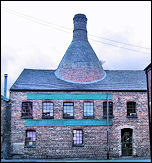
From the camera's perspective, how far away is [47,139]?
22.2 m

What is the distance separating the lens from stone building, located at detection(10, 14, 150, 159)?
72.8 feet

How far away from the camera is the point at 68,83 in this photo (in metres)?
24.4

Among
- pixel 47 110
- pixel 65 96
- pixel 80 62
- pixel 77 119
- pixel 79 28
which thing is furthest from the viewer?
pixel 79 28

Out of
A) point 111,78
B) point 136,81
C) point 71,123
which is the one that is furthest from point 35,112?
point 136,81

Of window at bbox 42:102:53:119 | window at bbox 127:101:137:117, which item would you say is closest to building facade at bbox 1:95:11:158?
window at bbox 42:102:53:119

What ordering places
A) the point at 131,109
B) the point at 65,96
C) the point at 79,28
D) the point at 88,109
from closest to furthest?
the point at 65,96 < the point at 88,109 < the point at 131,109 < the point at 79,28

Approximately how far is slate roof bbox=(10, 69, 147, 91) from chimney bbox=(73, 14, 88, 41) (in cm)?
529

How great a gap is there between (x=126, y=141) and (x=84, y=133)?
414cm

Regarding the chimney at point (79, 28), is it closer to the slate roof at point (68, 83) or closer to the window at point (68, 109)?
the slate roof at point (68, 83)

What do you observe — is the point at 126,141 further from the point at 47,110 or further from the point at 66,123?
the point at 47,110

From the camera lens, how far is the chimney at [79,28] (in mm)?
28812

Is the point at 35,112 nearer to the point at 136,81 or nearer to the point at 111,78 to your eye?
the point at 111,78

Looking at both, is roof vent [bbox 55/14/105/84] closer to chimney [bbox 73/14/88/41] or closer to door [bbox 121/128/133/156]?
chimney [bbox 73/14/88/41]

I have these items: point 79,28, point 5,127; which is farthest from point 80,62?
point 5,127
